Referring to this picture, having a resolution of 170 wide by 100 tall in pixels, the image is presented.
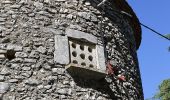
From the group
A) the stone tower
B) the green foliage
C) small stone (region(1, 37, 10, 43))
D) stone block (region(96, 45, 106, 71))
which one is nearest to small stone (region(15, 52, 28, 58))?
the stone tower

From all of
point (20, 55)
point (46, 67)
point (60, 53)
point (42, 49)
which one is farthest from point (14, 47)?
point (60, 53)

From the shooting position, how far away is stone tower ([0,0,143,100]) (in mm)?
4816

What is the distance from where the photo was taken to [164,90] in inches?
545

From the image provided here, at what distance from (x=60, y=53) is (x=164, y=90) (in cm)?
949

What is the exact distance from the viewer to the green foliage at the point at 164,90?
1361 centimetres

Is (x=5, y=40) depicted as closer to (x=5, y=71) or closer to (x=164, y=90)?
(x=5, y=71)

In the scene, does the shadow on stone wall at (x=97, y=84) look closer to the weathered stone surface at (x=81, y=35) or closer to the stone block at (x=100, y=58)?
the stone block at (x=100, y=58)

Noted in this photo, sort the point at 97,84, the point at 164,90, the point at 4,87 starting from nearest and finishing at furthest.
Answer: the point at 4,87, the point at 97,84, the point at 164,90

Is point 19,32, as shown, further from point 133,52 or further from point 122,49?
point 133,52

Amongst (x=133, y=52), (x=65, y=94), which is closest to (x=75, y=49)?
(x=65, y=94)

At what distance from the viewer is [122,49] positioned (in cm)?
637

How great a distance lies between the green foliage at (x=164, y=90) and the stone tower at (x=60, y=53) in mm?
7729

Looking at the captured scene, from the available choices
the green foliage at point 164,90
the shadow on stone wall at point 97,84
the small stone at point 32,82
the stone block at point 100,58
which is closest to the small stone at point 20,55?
the small stone at point 32,82

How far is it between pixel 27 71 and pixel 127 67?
2121mm
